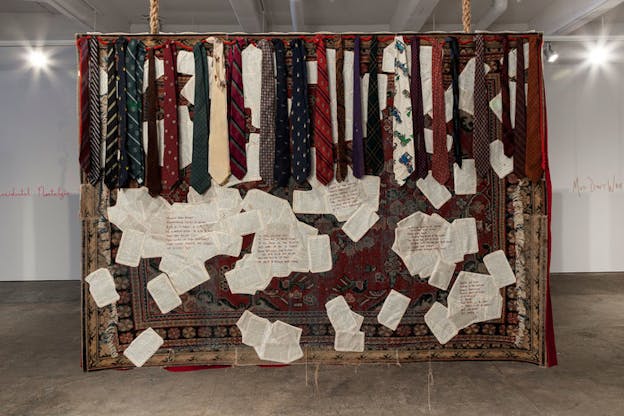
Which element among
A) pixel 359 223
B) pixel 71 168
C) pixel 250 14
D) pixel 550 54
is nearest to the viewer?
pixel 359 223

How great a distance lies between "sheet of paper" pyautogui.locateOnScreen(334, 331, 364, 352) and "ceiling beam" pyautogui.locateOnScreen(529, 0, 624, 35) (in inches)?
165

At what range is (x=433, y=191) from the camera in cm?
289

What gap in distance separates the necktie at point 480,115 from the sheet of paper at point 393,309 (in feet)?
3.11

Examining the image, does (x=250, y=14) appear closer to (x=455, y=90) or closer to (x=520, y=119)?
(x=455, y=90)

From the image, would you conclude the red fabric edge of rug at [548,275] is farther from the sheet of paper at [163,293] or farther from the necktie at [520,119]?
the sheet of paper at [163,293]

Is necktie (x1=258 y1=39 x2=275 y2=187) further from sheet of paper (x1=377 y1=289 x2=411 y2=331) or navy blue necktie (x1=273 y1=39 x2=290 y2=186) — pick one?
sheet of paper (x1=377 y1=289 x2=411 y2=331)

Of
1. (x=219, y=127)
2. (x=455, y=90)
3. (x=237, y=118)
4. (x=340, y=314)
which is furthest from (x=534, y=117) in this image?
(x=219, y=127)

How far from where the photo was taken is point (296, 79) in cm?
281

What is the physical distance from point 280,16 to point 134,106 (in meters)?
3.46

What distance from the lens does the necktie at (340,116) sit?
2.82 metres

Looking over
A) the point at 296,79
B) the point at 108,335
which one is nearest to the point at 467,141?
the point at 296,79

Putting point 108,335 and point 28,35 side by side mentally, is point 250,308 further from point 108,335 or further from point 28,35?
point 28,35

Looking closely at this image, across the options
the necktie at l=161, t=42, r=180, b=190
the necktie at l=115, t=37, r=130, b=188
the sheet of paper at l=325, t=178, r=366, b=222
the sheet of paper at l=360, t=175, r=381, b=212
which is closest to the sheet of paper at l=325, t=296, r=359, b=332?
the sheet of paper at l=325, t=178, r=366, b=222

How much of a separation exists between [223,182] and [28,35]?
446cm
